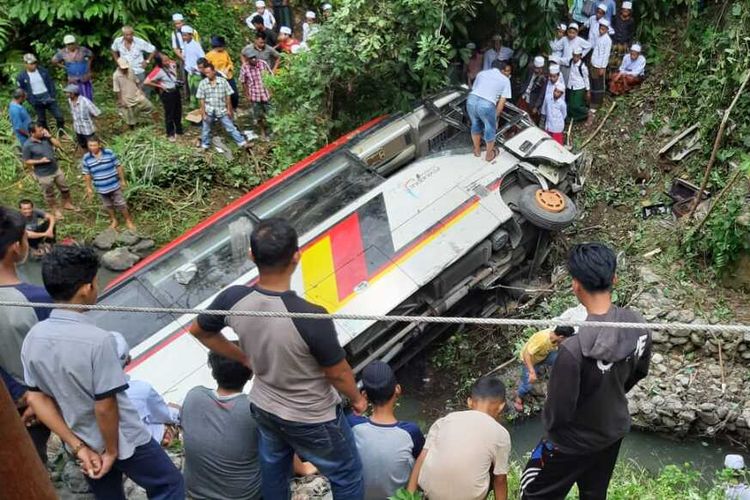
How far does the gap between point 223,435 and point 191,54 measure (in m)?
7.50

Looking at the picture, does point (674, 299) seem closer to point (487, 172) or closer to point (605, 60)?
point (487, 172)

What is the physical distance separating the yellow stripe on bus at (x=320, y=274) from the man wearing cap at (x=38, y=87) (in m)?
5.13

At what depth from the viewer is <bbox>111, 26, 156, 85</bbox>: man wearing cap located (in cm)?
973

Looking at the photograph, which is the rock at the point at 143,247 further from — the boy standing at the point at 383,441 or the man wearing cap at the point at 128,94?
the boy standing at the point at 383,441

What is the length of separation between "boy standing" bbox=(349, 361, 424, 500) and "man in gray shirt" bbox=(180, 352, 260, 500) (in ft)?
1.67

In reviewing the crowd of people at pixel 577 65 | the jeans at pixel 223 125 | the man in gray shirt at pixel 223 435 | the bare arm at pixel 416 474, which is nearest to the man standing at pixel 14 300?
the man in gray shirt at pixel 223 435

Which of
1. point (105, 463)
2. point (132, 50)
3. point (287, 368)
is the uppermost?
point (287, 368)

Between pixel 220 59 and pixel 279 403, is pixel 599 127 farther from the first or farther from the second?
pixel 279 403

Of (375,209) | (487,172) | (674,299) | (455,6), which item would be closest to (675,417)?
(674,299)

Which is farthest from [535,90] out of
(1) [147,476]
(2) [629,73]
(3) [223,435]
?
(1) [147,476]

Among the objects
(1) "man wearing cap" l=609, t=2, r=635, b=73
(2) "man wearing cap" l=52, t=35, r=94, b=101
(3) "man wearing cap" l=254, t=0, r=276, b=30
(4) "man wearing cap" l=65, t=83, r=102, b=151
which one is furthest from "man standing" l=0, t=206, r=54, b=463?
(1) "man wearing cap" l=609, t=2, r=635, b=73

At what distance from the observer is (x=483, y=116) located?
7.07m

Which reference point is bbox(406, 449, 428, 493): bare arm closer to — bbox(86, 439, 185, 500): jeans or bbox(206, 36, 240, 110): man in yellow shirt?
bbox(86, 439, 185, 500): jeans

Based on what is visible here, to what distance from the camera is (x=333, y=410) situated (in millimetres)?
3027
